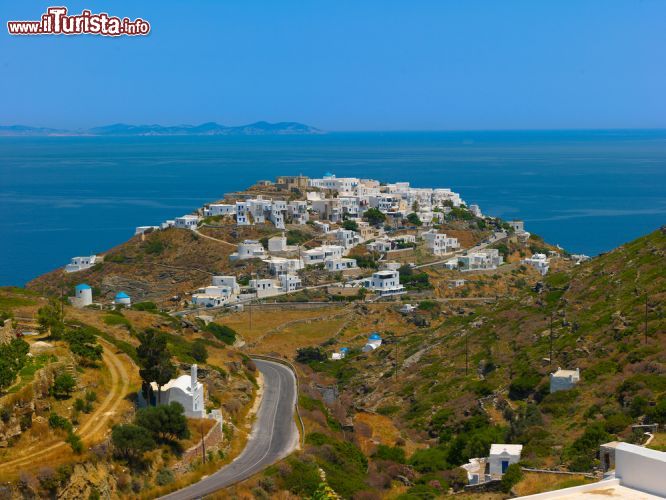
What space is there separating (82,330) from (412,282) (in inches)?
1508

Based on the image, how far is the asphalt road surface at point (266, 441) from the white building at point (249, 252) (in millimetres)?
33442

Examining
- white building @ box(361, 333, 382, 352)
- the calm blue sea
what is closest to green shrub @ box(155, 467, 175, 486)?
white building @ box(361, 333, 382, 352)

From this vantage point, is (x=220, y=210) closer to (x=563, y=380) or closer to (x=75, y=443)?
(x=563, y=380)

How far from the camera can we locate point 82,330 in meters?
26.6

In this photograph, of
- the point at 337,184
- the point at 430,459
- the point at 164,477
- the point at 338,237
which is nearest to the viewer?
the point at 164,477

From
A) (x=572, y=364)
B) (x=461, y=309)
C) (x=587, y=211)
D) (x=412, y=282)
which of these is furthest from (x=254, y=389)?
(x=587, y=211)

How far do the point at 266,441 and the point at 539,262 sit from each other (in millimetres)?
46691

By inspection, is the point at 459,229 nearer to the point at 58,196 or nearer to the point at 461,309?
the point at 461,309

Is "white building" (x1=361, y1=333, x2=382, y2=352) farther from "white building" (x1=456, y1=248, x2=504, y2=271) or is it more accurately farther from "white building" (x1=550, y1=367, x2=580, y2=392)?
"white building" (x1=550, y1=367, x2=580, y2=392)

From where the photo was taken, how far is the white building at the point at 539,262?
67500 mm

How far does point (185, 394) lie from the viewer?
78.5 feet

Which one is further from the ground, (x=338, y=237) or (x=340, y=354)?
(x=338, y=237)

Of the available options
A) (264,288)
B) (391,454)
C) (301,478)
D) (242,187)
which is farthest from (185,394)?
(242,187)

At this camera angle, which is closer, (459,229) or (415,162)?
(459,229)
